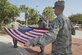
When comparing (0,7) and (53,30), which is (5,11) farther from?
(53,30)

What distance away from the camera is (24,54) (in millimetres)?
12508

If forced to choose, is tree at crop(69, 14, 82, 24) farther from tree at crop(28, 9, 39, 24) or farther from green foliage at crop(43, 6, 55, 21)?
tree at crop(28, 9, 39, 24)

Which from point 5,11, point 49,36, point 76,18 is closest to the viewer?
point 49,36

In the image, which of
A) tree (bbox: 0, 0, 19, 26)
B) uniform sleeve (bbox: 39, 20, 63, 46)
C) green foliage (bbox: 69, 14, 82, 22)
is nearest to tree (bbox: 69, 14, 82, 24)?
green foliage (bbox: 69, 14, 82, 22)

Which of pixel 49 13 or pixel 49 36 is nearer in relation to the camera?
pixel 49 36

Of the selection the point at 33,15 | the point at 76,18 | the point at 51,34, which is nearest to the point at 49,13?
the point at 33,15

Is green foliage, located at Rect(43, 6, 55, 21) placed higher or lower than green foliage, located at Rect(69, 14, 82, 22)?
higher

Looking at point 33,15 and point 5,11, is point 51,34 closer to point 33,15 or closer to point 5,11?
point 5,11

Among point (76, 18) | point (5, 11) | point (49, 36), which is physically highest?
point (5, 11)

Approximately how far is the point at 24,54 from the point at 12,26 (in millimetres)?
2342

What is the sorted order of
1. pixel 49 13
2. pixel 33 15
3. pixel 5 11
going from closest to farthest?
pixel 5 11 < pixel 33 15 < pixel 49 13

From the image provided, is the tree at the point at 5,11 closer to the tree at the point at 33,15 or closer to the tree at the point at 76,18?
the tree at the point at 33,15

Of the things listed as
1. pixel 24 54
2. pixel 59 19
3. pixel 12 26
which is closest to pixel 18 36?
pixel 24 54

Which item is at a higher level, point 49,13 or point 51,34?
point 49,13
